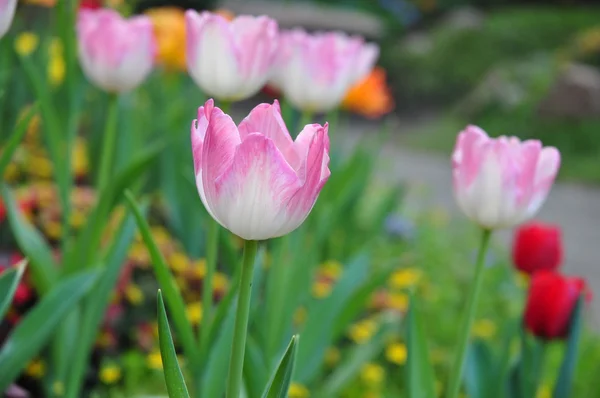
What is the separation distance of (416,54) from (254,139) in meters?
8.16

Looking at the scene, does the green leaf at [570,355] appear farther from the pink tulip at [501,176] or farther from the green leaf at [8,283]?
the green leaf at [8,283]

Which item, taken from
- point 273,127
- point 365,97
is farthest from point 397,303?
point 273,127

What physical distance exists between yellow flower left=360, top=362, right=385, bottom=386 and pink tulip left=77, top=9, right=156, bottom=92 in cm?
91

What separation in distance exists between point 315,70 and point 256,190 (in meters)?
0.77

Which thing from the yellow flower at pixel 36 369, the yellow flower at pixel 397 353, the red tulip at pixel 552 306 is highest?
the red tulip at pixel 552 306

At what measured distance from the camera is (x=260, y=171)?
63cm

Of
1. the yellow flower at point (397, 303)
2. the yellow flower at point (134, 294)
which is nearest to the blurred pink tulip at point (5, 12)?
the yellow flower at point (134, 294)

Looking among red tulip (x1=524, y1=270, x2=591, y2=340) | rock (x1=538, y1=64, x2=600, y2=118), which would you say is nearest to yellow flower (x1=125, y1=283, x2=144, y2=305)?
red tulip (x1=524, y1=270, x2=591, y2=340)

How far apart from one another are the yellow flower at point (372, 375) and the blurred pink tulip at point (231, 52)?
0.96 meters

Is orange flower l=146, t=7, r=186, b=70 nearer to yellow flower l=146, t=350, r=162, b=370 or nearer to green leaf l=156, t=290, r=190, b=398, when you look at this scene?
yellow flower l=146, t=350, r=162, b=370

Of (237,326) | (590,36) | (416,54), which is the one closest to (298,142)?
(237,326)

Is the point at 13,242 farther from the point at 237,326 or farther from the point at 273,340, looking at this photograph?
the point at 237,326

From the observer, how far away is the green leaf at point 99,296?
1.29 m

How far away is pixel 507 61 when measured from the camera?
8.52 m
